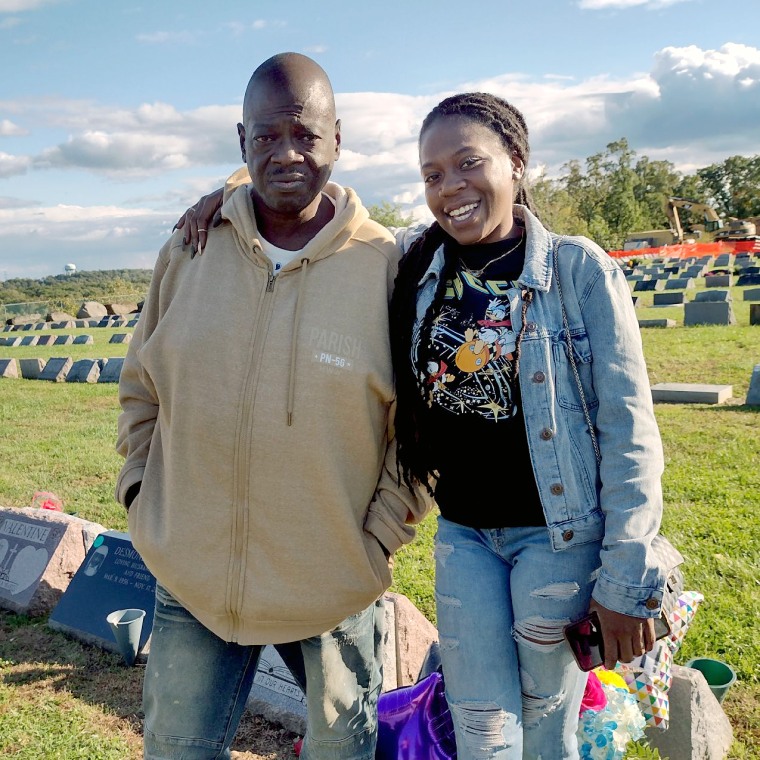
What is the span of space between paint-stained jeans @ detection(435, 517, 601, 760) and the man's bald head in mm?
1319

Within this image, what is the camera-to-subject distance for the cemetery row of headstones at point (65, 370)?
14.9 meters

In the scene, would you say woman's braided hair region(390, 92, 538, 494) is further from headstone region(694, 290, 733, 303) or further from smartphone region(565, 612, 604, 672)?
headstone region(694, 290, 733, 303)

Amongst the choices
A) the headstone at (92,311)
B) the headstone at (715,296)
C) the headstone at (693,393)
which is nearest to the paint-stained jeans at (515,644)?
the headstone at (693,393)

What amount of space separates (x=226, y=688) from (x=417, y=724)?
77 centimetres

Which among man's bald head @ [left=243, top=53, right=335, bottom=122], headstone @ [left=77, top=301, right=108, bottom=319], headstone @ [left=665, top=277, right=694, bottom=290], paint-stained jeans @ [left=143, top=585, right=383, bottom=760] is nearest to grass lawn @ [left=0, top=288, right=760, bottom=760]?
paint-stained jeans @ [left=143, top=585, right=383, bottom=760]

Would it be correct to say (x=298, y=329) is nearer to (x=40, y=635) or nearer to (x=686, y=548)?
(x=40, y=635)

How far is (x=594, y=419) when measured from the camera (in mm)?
2037

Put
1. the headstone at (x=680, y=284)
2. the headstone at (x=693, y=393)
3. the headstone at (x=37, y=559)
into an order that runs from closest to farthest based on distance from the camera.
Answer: the headstone at (x=37, y=559) → the headstone at (x=693, y=393) → the headstone at (x=680, y=284)

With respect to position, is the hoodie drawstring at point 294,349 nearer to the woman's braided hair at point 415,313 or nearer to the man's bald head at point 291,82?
the woman's braided hair at point 415,313

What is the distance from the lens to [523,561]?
6.66 feet

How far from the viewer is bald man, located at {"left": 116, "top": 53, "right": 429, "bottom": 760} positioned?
6.71ft

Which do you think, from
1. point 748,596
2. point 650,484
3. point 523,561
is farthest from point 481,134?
point 748,596

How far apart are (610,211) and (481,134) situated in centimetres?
6596

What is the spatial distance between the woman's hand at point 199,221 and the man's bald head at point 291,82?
313mm
